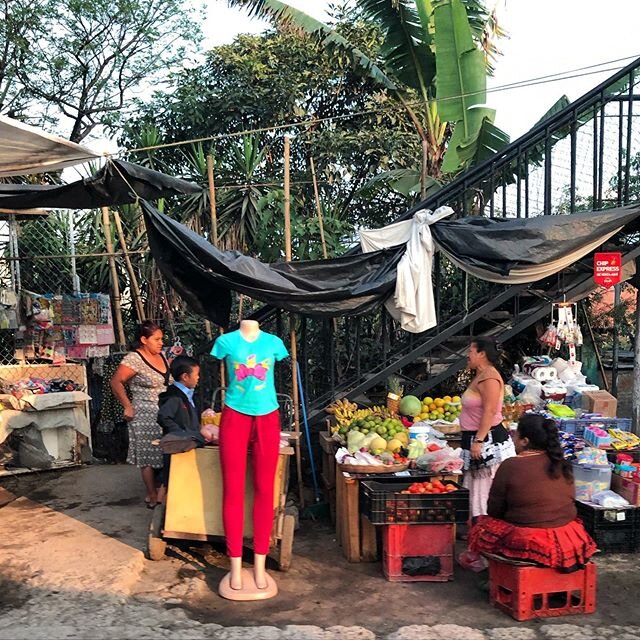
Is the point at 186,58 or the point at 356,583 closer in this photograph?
the point at 356,583

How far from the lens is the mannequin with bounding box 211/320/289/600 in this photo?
469 cm

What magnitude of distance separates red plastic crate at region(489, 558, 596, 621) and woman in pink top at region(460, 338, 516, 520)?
80 cm

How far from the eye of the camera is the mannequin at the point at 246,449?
469 cm

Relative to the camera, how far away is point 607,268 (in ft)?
23.2

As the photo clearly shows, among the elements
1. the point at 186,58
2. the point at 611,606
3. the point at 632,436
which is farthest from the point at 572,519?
the point at 186,58

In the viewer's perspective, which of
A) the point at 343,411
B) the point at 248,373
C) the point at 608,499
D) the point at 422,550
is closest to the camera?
the point at 248,373

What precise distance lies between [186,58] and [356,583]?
56.5ft

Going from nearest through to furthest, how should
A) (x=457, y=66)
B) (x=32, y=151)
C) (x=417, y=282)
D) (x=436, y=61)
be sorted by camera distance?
(x=32, y=151) → (x=417, y=282) → (x=457, y=66) → (x=436, y=61)

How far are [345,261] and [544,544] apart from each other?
3.39 metres

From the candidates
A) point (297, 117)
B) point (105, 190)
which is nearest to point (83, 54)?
point (297, 117)

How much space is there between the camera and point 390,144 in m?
14.5

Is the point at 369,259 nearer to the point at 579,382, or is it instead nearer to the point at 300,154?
the point at 579,382

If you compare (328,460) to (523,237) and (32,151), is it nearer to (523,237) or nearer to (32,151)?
(523,237)

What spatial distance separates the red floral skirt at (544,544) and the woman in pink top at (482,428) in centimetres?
74
